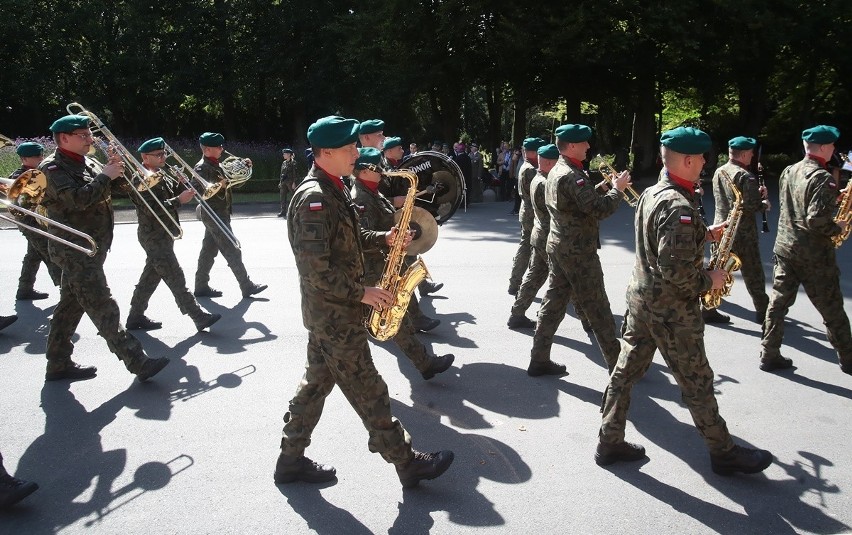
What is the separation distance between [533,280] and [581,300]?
1605 millimetres

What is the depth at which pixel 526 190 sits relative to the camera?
27.5 ft

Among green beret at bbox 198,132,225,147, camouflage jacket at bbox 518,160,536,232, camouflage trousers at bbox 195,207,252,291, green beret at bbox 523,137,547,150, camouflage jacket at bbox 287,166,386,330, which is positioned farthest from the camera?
green beret at bbox 198,132,225,147

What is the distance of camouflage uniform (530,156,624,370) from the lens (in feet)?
17.7

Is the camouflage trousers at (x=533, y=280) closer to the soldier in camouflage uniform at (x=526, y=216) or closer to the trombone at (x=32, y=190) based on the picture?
the soldier in camouflage uniform at (x=526, y=216)

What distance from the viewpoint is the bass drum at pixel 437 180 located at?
714cm

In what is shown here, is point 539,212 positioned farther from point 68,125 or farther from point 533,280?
point 68,125

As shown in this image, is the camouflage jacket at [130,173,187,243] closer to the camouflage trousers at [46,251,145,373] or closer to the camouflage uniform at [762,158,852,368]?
the camouflage trousers at [46,251,145,373]

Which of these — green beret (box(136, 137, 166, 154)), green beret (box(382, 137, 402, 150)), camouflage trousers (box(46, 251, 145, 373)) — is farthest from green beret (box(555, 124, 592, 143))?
green beret (box(136, 137, 166, 154))

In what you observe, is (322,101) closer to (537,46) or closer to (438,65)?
(438,65)

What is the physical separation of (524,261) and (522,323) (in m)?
1.48

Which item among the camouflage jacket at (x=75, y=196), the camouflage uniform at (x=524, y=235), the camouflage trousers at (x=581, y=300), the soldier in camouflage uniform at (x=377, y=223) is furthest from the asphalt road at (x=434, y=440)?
the camouflage jacket at (x=75, y=196)

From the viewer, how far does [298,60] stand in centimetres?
2886

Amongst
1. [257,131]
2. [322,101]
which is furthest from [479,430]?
[257,131]

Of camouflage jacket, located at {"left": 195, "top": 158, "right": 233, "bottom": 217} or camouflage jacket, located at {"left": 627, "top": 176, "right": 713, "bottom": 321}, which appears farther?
camouflage jacket, located at {"left": 195, "top": 158, "right": 233, "bottom": 217}
